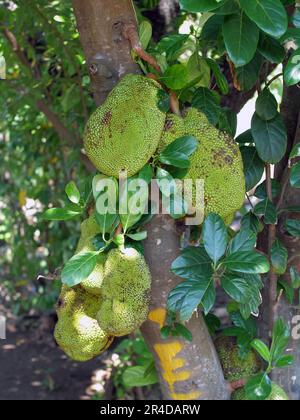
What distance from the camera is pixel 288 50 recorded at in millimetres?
1059

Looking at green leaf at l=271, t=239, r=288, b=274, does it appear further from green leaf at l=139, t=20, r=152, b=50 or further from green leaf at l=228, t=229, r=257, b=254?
green leaf at l=139, t=20, r=152, b=50

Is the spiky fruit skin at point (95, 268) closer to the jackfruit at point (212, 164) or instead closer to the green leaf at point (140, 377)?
the jackfruit at point (212, 164)

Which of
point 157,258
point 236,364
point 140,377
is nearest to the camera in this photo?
point 157,258

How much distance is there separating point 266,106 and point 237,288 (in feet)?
1.00

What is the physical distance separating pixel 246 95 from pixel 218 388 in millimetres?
599

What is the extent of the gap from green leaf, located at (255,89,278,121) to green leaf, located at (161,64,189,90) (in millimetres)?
149

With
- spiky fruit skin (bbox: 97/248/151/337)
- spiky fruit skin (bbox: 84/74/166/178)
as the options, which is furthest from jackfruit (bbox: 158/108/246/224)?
spiky fruit skin (bbox: 97/248/151/337)

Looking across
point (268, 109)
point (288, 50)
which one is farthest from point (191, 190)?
point (288, 50)

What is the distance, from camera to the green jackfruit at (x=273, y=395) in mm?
999

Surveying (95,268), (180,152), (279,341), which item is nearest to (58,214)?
(95,268)

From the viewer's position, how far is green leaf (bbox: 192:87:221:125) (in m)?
0.95

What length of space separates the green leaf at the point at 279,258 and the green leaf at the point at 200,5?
43 cm

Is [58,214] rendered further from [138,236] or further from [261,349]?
[261,349]

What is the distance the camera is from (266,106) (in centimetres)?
98
